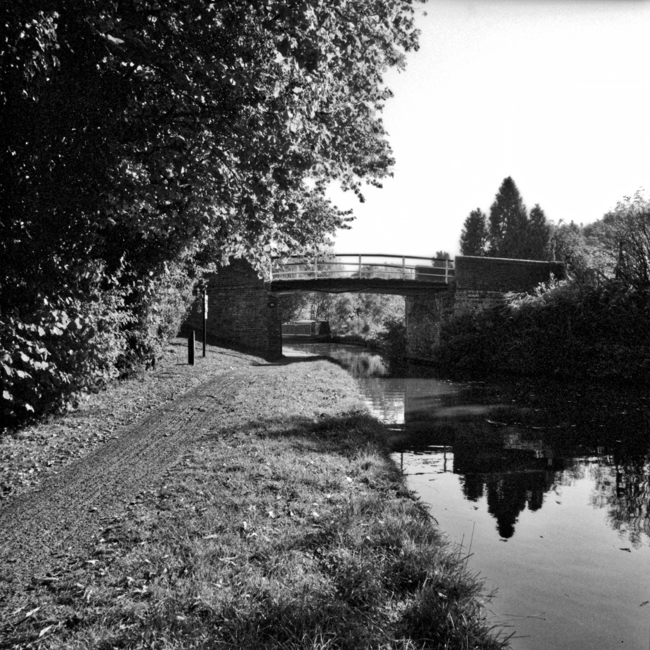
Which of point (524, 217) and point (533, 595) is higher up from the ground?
point (524, 217)

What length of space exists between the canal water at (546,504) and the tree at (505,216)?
175 feet

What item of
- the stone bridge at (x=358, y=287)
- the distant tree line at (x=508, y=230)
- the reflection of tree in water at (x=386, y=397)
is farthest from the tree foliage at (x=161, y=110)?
the distant tree line at (x=508, y=230)

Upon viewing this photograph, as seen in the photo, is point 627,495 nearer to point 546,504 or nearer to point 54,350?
point 546,504

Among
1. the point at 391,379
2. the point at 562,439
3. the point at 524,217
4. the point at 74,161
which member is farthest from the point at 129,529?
the point at 524,217

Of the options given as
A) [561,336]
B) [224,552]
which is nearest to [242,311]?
[561,336]

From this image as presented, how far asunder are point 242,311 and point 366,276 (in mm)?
6680

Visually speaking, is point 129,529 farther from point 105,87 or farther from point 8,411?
point 105,87

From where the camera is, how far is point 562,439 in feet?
32.3

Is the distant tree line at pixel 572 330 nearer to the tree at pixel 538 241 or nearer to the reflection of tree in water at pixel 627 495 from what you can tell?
the reflection of tree in water at pixel 627 495

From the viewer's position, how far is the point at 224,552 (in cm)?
389

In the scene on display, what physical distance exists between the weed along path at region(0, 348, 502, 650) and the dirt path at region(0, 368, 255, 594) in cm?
2

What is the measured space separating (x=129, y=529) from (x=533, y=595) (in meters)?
3.29

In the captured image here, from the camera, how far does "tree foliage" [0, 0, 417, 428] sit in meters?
6.48

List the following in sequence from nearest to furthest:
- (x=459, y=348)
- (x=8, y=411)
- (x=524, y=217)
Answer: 1. (x=8, y=411)
2. (x=459, y=348)
3. (x=524, y=217)
